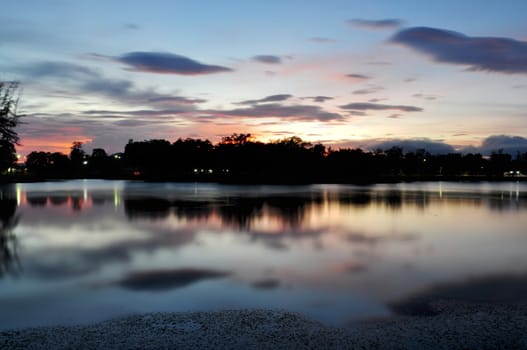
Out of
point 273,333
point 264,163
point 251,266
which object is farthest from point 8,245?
point 264,163

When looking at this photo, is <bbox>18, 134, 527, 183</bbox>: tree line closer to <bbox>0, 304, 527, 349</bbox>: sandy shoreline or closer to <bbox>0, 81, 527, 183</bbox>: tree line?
<bbox>0, 81, 527, 183</bbox>: tree line

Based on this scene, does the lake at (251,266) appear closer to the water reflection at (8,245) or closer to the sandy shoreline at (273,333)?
the water reflection at (8,245)

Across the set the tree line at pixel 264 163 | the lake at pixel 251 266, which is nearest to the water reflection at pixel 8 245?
the lake at pixel 251 266

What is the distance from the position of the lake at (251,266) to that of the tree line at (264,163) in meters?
74.6

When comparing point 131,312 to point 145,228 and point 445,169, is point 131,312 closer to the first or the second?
point 145,228

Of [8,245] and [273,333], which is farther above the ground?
[8,245]

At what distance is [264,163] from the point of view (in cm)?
12394

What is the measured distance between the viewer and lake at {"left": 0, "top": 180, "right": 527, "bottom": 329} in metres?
9.85

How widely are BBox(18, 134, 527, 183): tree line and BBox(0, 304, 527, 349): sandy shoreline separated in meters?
87.8

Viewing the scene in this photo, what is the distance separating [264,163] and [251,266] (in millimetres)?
110379

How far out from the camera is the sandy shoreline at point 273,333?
7.42 metres

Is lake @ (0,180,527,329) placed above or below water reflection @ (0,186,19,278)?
below

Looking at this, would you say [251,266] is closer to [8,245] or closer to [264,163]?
[8,245]

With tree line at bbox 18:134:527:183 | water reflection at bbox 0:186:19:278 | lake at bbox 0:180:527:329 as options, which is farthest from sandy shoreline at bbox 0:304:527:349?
tree line at bbox 18:134:527:183
